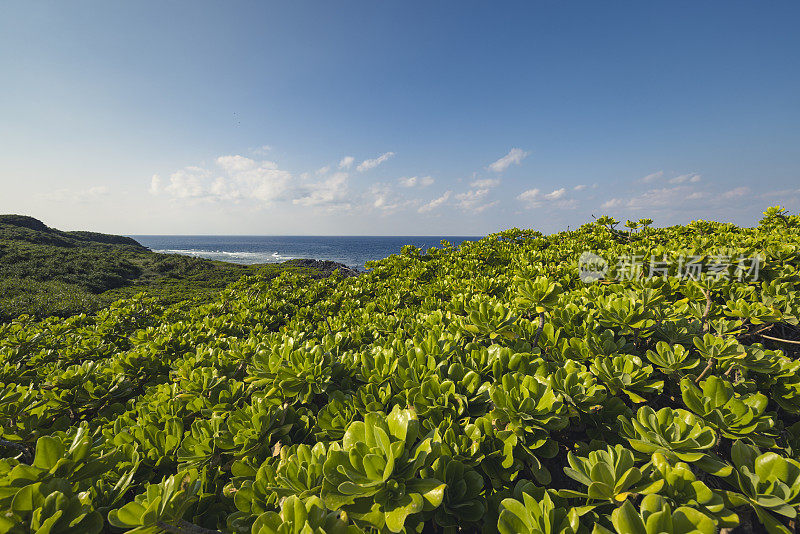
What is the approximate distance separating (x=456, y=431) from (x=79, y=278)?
35680 millimetres

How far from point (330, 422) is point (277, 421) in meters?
0.45

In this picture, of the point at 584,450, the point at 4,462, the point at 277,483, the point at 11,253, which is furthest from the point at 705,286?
the point at 11,253

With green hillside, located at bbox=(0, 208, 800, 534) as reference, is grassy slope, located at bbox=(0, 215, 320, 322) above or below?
below

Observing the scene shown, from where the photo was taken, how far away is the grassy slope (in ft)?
46.2

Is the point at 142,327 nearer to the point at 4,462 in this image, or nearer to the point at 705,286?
the point at 4,462

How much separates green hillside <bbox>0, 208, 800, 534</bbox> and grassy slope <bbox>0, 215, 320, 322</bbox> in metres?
8.42

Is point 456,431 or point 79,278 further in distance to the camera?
point 79,278

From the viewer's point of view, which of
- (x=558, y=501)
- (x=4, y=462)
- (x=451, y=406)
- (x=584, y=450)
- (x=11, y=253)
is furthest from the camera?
(x=11, y=253)

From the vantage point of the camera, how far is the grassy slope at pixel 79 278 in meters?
14.1

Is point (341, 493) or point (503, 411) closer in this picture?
point (341, 493)

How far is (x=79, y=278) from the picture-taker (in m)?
24.1

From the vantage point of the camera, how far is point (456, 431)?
1.68 metres

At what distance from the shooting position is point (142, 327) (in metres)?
6.03

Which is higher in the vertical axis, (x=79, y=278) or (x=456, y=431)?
(x=456, y=431)
